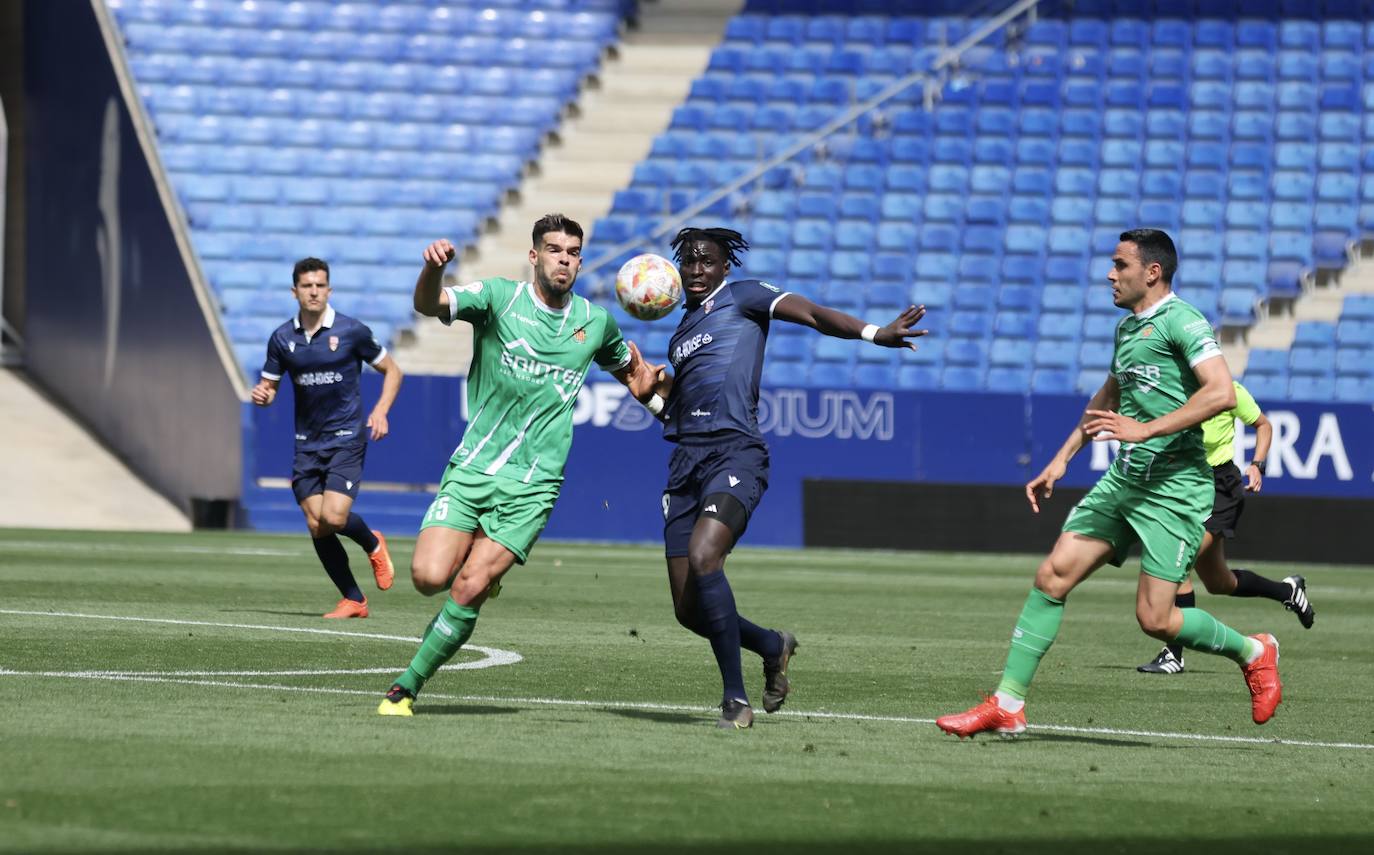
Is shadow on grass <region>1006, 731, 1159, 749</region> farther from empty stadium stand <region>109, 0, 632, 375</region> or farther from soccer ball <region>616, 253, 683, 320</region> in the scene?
empty stadium stand <region>109, 0, 632, 375</region>

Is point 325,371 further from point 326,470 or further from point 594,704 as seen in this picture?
point 594,704

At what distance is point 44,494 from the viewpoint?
2981 cm

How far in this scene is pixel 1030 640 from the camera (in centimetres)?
873

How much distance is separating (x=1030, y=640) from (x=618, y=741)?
1.88 meters

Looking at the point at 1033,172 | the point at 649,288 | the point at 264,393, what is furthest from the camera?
the point at 1033,172

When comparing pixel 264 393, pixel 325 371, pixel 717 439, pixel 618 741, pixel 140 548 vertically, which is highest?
pixel 717 439

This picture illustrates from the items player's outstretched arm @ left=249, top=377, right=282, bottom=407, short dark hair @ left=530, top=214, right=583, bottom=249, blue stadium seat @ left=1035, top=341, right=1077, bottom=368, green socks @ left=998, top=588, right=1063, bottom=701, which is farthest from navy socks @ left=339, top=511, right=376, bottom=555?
blue stadium seat @ left=1035, top=341, right=1077, bottom=368

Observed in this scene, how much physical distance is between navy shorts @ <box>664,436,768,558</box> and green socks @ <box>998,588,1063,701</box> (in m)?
1.20

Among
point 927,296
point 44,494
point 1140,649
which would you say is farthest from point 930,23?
point 1140,649

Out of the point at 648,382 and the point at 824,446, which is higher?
the point at 648,382

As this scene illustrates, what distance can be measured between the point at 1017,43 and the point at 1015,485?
8.96 meters

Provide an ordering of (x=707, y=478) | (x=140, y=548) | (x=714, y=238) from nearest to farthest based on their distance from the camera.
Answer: (x=707, y=478)
(x=714, y=238)
(x=140, y=548)

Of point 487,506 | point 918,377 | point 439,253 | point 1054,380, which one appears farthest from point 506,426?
point 1054,380

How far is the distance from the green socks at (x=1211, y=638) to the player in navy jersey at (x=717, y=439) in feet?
5.33
